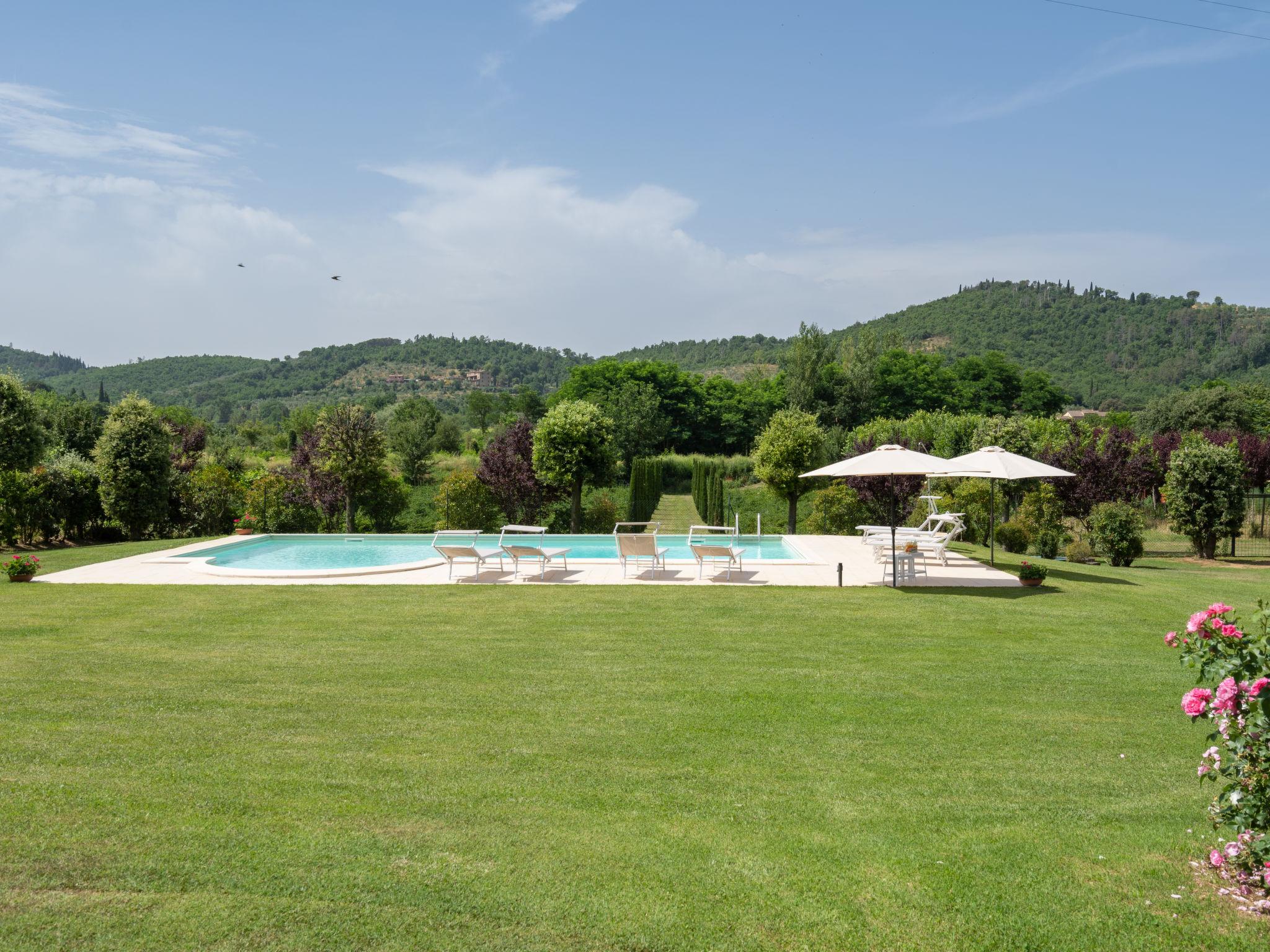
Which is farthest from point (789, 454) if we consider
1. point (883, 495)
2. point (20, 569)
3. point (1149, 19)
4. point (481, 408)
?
point (481, 408)

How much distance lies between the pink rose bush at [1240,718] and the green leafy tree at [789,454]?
17487mm

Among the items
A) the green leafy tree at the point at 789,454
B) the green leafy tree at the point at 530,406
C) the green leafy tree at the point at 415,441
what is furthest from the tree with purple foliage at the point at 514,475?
the green leafy tree at the point at 530,406

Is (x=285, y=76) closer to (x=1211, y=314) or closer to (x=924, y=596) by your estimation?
(x=924, y=596)

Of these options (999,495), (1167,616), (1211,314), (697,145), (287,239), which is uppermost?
(1211,314)

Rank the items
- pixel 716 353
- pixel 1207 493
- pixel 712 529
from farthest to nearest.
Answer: pixel 716 353, pixel 1207 493, pixel 712 529

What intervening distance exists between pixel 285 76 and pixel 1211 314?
95.0 m

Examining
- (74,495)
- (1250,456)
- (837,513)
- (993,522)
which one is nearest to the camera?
(993,522)

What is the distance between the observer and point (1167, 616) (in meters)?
8.91

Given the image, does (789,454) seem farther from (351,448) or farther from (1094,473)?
(351,448)

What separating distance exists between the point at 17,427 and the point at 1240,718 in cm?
1968

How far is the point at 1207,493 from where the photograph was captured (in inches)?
706

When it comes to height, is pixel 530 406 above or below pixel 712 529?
above

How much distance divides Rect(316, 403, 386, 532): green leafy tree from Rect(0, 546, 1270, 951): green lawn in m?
11.5

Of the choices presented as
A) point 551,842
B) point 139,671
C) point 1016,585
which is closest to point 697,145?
point 1016,585
